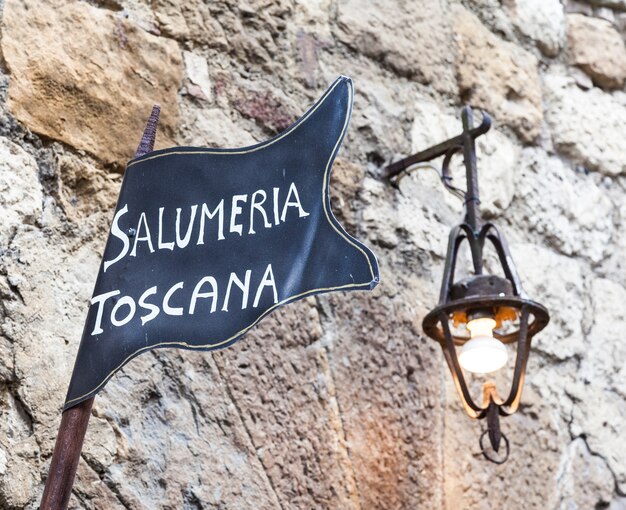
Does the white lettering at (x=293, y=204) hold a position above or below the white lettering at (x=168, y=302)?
Result: above

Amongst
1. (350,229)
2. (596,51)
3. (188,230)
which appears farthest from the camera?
(596,51)

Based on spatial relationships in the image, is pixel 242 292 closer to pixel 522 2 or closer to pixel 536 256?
pixel 536 256

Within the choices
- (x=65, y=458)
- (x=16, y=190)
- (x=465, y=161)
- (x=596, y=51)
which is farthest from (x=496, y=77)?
(x=65, y=458)

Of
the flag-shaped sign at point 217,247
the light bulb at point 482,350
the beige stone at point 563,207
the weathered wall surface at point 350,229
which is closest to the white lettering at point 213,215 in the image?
the flag-shaped sign at point 217,247

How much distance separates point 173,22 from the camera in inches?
79.3

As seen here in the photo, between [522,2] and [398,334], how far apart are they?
1125 mm

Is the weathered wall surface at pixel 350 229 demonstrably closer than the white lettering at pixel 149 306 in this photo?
No

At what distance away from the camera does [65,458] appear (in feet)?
4.01

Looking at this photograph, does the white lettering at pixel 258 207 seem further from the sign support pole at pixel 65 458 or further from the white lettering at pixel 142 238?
the sign support pole at pixel 65 458

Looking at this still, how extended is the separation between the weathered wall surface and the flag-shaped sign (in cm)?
32

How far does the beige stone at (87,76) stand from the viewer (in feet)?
5.74

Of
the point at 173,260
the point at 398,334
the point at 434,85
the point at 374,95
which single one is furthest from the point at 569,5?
the point at 173,260

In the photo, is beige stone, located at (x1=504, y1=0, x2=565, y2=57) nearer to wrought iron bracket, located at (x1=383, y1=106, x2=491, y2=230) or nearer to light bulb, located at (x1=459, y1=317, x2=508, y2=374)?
wrought iron bracket, located at (x1=383, y1=106, x2=491, y2=230)

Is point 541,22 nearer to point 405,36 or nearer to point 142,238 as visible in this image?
point 405,36
